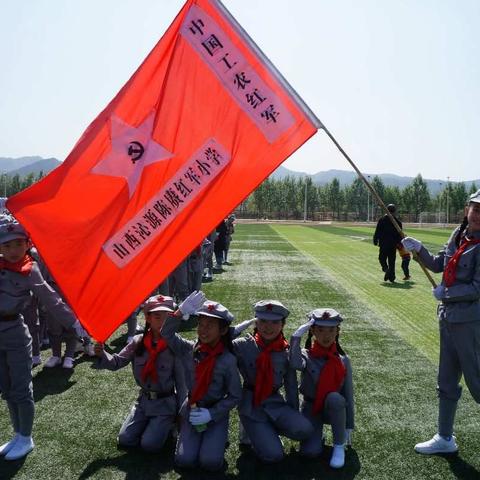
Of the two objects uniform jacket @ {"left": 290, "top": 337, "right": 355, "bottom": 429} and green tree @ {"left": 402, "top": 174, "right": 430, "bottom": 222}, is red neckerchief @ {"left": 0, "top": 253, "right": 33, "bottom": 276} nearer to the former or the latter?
uniform jacket @ {"left": 290, "top": 337, "right": 355, "bottom": 429}

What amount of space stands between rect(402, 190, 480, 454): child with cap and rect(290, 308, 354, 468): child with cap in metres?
0.81

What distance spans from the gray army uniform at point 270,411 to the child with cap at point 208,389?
0.63ft

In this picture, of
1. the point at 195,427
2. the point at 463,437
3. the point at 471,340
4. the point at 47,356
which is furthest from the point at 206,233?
the point at 47,356

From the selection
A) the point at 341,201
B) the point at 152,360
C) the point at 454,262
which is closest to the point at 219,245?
the point at 152,360

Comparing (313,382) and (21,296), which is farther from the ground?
(21,296)

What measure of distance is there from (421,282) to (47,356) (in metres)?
10.1

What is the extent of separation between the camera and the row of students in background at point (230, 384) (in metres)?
4.37

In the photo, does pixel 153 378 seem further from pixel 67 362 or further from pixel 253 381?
pixel 67 362

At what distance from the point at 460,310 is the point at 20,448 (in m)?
3.72

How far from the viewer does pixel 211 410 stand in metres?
4.34

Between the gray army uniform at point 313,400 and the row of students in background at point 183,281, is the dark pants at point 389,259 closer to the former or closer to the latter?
the row of students in background at point 183,281

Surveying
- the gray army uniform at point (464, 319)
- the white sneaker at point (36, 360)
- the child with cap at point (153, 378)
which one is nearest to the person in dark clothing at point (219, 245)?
the white sneaker at point (36, 360)

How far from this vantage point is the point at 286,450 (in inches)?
182

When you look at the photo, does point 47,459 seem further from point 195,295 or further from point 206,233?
→ point 206,233
